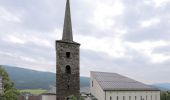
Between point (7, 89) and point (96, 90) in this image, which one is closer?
point (7, 89)

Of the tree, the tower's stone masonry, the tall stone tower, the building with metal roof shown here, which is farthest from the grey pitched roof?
the tree

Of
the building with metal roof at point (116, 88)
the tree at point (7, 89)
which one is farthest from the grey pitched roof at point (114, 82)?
the tree at point (7, 89)

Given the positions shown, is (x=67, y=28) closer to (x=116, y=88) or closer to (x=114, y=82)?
(x=116, y=88)

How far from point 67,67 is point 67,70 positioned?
0.53 meters

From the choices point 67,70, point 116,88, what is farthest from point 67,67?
point 116,88

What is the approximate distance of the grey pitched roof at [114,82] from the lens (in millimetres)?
45244

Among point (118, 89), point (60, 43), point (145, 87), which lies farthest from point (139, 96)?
point (60, 43)

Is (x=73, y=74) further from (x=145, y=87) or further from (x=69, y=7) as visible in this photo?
(x=145, y=87)

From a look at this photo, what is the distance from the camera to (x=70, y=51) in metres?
40.8

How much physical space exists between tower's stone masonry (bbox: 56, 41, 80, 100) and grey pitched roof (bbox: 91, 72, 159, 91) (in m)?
6.21

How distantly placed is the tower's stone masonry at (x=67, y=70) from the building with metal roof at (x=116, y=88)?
5.89 m

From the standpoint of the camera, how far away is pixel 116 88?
45.4 m

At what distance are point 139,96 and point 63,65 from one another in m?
19.7

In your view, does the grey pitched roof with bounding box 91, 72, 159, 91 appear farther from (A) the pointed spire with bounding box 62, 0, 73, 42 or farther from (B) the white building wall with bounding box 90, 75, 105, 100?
(A) the pointed spire with bounding box 62, 0, 73, 42
